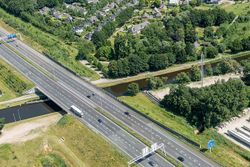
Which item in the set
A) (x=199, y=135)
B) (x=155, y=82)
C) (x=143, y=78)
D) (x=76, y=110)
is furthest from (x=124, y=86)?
(x=199, y=135)

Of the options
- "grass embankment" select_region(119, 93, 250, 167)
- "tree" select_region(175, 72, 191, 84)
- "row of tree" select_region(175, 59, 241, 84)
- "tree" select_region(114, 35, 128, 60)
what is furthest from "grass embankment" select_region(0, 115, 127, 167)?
"tree" select_region(114, 35, 128, 60)

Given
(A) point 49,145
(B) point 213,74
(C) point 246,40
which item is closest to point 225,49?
(C) point 246,40

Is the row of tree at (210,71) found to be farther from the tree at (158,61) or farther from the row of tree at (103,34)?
the row of tree at (103,34)

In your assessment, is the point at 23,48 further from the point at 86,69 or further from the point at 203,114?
the point at 203,114

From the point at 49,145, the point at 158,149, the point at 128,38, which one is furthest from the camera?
the point at 128,38

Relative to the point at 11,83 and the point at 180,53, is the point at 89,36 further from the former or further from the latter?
the point at 180,53
